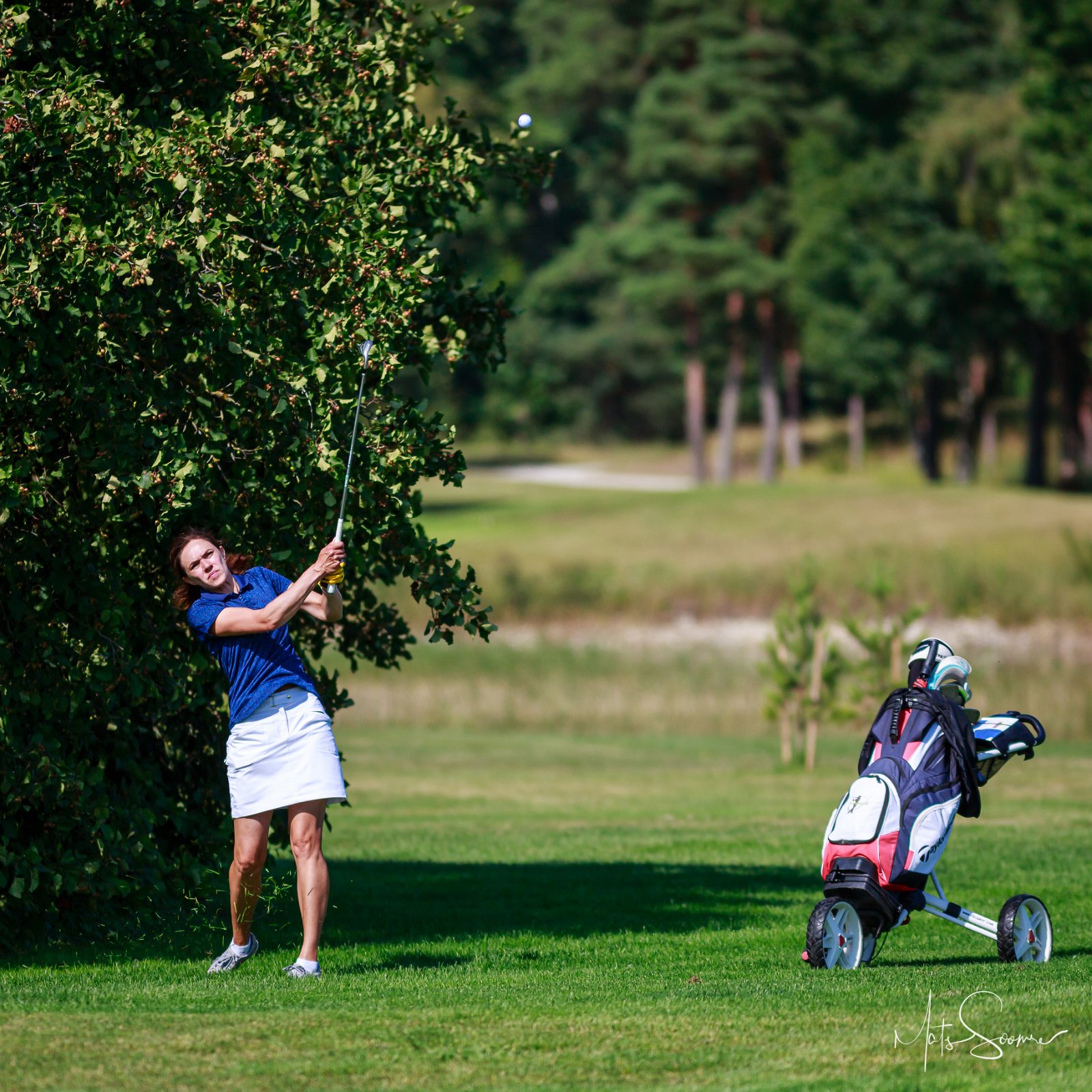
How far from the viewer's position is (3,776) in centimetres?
857

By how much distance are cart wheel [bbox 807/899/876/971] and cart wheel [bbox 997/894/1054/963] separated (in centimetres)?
66

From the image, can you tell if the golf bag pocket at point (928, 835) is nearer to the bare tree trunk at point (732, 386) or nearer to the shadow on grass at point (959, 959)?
the shadow on grass at point (959, 959)

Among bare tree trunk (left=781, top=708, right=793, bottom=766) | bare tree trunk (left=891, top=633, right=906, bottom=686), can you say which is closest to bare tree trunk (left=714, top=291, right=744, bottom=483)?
bare tree trunk (left=781, top=708, right=793, bottom=766)

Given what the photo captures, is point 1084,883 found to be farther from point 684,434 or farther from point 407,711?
point 684,434

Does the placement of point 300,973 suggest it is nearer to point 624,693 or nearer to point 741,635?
point 624,693

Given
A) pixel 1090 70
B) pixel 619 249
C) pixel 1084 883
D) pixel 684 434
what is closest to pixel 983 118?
pixel 1090 70

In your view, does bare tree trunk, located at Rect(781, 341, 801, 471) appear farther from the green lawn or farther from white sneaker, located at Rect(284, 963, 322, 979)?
white sneaker, located at Rect(284, 963, 322, 979)

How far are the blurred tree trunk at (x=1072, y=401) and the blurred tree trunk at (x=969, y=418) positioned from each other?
10.1 ft

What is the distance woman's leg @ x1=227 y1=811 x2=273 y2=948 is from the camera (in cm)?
819

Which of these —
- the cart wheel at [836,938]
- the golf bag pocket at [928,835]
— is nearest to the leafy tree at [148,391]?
the cart wheel at [836,938]

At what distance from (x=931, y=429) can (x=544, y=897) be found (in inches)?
1916

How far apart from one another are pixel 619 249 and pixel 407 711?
4091cm

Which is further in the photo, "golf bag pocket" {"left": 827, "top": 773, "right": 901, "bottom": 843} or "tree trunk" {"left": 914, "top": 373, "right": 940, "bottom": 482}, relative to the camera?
"tree trunk" {"left": 914, "top": 373, "right": 940, "bottom": 482}

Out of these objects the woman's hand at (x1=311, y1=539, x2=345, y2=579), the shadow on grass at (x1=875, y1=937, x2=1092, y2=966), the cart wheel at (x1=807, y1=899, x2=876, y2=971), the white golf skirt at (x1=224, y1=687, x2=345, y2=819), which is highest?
the woman's hand at (x1=311, y1=539, x2=345, y2=579)
